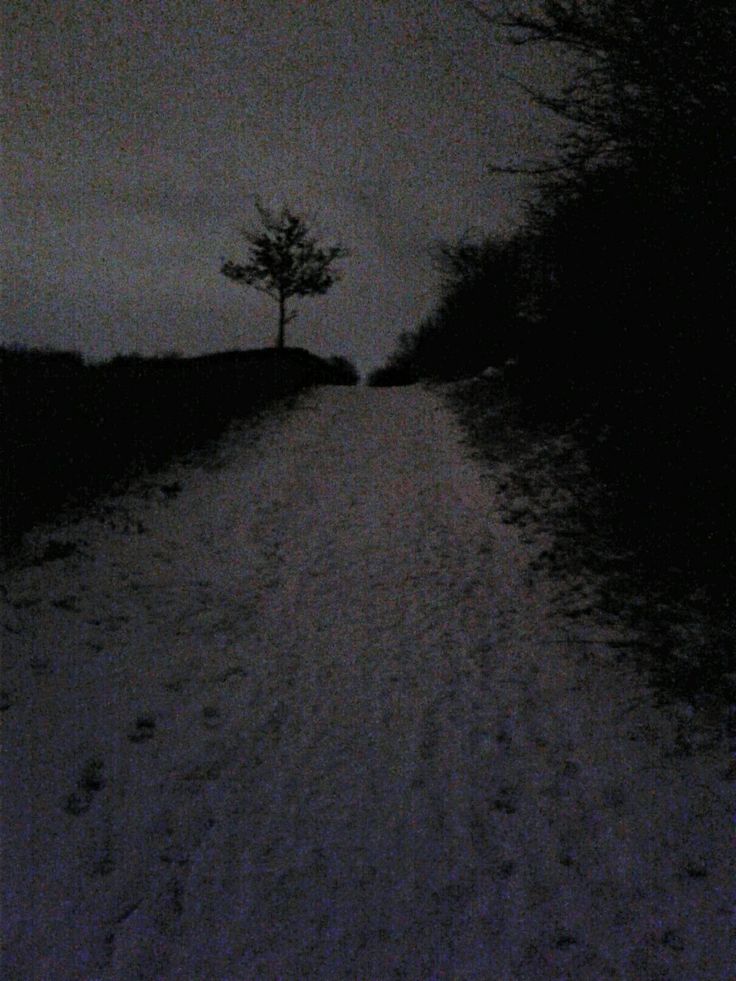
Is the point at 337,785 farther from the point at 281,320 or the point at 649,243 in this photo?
the point at 281,320

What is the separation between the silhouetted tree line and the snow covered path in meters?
3.18

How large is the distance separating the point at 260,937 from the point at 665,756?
3.16 m

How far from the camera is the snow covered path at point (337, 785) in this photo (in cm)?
353

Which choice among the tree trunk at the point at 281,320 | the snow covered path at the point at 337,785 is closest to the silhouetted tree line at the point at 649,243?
the snow covered path at the point at 337,785

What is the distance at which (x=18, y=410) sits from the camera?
8.54m

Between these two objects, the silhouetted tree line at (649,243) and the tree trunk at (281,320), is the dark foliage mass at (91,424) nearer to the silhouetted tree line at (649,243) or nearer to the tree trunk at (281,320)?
the silhouetted tree line at (649,243)

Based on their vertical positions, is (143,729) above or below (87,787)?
above

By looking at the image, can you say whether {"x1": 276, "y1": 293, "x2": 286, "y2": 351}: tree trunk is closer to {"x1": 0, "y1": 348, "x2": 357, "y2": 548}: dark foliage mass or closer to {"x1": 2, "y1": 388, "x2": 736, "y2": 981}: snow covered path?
{"x1": 0, "y1": 348, "x2": 357, "y2": 548}: dark foliage mass

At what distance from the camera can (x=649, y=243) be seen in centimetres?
857

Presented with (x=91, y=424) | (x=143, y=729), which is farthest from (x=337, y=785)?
(x=91, y=424)

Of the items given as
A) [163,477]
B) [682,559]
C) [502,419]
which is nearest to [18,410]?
[163,477]

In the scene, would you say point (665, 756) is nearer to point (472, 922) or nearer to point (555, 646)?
point (555, 646)

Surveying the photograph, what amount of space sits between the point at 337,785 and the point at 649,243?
26.0 ft

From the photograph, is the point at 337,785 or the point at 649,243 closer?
the point at 337,785
